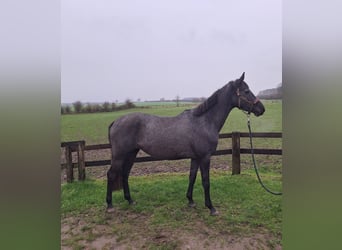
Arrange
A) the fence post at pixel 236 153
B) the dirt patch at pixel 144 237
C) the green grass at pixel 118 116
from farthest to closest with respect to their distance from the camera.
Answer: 1. the fence post at pixel 236 153
2. the green grass at pixel 118 116
3. the dirt patch at pixel 144 237

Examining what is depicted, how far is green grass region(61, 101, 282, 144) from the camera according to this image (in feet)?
7.14

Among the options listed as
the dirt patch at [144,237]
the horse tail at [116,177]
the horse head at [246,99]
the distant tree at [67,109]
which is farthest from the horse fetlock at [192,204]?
the distant tree at [67,109]

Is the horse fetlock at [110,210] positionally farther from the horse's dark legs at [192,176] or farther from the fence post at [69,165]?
the horse's dark legs at [192,176]

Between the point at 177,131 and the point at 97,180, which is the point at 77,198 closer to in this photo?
the point at 97,180

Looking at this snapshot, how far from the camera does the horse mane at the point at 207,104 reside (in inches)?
88.6

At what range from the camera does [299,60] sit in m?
2.04

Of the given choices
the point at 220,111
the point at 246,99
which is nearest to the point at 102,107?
the point at 220,111

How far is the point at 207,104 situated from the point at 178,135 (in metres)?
0.32

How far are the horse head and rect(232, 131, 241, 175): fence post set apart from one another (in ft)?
0.70

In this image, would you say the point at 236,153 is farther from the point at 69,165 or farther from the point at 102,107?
the point at 69,165

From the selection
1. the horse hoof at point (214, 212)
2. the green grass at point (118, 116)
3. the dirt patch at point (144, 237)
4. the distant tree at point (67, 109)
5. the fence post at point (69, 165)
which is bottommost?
the dirt patch at point (144, 237)

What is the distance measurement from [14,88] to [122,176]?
962mm

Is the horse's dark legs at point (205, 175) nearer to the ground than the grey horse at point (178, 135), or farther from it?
nearer to the ground

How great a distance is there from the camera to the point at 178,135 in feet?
7.41
